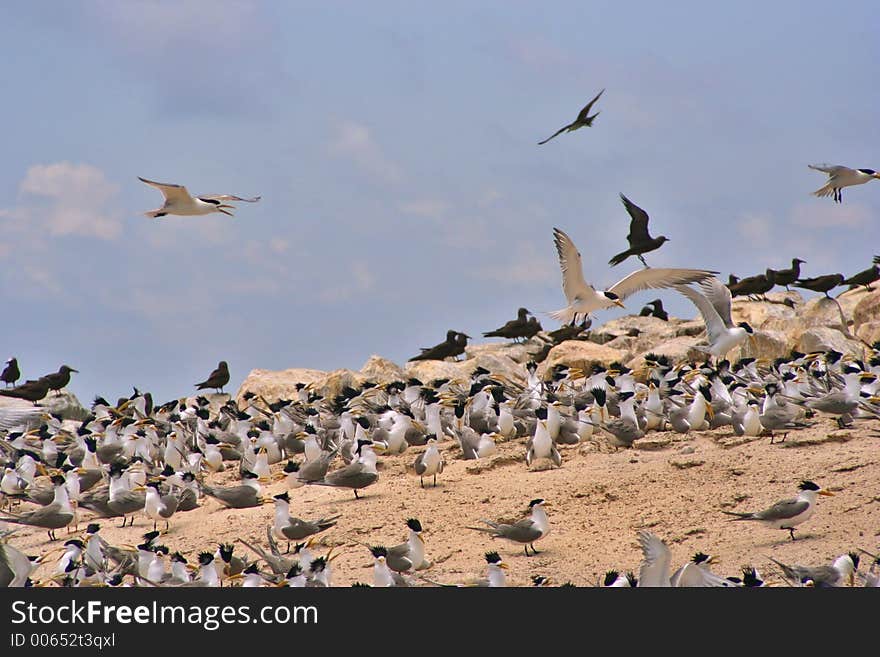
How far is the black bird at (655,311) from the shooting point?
107 ft

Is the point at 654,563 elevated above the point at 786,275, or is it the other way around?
the point at 786,275

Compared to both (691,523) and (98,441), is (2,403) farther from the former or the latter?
(691,523)

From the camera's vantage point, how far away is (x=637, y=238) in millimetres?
20406

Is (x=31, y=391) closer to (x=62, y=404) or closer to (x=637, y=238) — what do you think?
(x=62, y=404)

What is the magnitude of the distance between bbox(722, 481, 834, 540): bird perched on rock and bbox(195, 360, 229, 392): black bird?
18.4 metres

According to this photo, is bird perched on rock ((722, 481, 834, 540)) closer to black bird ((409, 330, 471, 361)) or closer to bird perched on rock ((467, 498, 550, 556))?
bird perched on rock ((467, 498, 550, 556))

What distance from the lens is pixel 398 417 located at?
64.3 feet

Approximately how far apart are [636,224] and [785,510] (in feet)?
25.0

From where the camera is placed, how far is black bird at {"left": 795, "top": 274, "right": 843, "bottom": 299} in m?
28.3

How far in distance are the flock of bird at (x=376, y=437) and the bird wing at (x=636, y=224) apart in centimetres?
2

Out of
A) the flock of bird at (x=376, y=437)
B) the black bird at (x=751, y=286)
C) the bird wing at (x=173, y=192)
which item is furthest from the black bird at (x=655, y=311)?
the bird wing at (x=173, y=192)

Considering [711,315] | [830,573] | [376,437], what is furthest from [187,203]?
[830,573]

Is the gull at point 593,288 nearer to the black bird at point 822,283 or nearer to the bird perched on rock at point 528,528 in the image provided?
the bird perched on rock at point 528,528

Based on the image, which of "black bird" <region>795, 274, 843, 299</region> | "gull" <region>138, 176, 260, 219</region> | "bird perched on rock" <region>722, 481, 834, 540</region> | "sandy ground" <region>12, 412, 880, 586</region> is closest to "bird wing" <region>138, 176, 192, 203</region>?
"gull" <region>138, 176, 260, 219</region>
